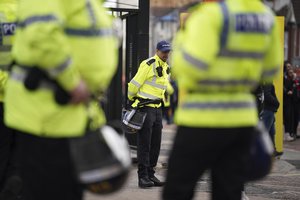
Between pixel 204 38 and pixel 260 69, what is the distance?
53cm

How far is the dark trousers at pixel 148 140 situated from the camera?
8555 millimetres

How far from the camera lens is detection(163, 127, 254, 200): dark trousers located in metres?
4.10

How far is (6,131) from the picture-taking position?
5.36m

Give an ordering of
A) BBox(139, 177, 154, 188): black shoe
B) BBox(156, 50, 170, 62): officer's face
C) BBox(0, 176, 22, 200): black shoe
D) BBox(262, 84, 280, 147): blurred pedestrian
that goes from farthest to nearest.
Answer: BBox(262, 84, 280, 147): blurred pedestrian, BBox(156, 50, 170, 62): officer's face, BBox(139, 177, 154, 188): black shoe, BBox(0, 176, 22, 200): black shoe

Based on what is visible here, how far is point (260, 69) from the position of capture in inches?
169

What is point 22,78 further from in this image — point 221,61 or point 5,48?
point 5,48

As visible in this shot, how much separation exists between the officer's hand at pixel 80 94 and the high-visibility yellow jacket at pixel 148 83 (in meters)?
4.72

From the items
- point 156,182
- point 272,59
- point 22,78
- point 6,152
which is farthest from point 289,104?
point 22,78

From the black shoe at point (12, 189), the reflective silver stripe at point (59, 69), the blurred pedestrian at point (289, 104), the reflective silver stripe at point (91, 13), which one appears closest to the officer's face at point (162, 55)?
the black shoe at point (12, 189)

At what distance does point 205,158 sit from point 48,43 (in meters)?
1.16

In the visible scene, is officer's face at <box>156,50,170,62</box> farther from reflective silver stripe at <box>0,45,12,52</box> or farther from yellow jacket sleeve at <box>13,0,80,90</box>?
yellow jacket sleeve at <box>13,0,80,90</box>

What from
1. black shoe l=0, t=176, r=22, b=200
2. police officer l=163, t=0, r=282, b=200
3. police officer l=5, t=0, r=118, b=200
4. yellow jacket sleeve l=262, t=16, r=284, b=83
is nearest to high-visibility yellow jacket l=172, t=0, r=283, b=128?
police officer l=163, t=0, r=282, b=200

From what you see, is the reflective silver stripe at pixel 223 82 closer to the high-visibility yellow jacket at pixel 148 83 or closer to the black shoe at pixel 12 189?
the black shoe at pixel 12 189

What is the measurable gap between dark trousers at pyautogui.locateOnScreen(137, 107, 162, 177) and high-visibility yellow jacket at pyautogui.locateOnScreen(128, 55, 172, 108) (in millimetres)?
123
